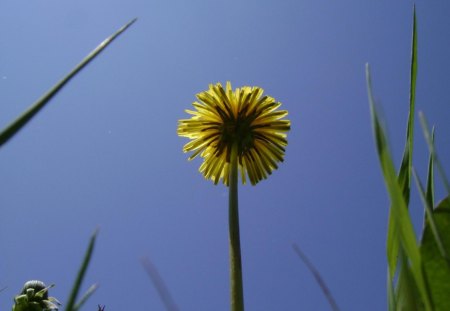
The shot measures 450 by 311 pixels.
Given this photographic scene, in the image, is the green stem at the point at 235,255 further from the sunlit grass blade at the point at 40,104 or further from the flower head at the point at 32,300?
the sunlit grass blade at the point at 40,104

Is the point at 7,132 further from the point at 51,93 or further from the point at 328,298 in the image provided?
the point at 328,298

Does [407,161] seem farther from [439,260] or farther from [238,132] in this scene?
[238,132]

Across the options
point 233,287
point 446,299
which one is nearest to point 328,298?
point 446,299

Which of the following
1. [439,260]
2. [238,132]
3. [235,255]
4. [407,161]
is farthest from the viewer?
[238,132]

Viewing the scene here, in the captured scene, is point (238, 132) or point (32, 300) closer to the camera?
point (32, 300)

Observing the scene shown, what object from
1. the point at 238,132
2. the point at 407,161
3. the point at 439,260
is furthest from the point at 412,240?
the point at 238,132

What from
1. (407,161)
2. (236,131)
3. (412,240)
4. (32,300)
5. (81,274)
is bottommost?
(32,300)
